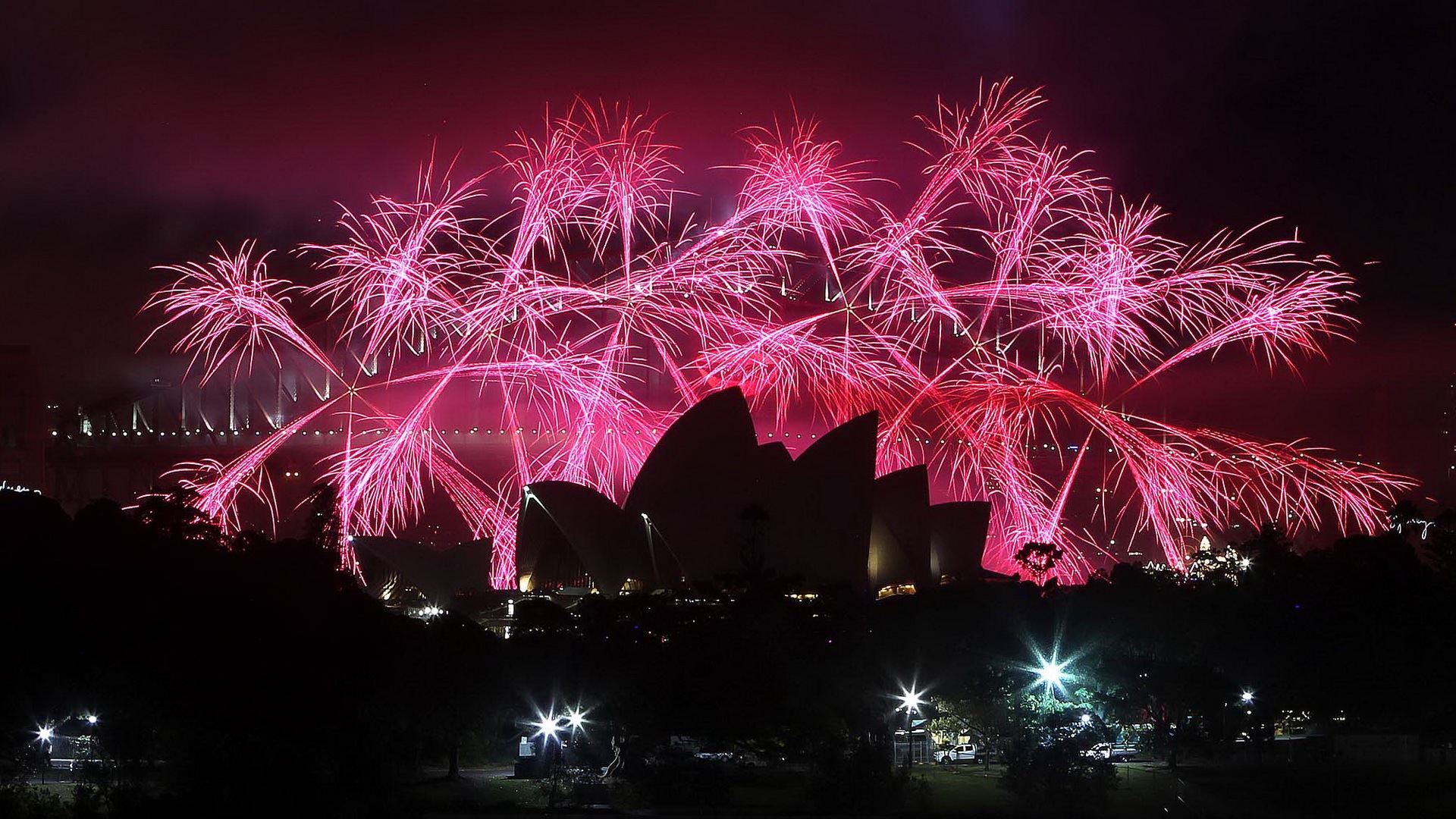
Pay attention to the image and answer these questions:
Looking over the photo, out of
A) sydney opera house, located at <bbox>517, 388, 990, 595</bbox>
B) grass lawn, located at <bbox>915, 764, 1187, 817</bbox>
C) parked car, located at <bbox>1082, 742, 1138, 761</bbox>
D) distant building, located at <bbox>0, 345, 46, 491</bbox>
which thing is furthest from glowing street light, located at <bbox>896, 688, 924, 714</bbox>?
distant building, located at <bbox>0, 345, 46, 491</bbox>

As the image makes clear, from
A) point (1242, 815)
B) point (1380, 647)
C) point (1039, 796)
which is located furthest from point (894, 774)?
point (1380, 647)

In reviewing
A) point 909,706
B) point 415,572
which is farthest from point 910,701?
point 415,572

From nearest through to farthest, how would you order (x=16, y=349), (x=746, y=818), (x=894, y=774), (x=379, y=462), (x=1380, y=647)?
1. (x=746, y=818)
2. (x=894, y=774)
3. (x=1380, y=647)
4. (x=379, y=462)
5. (x=16, y=349)

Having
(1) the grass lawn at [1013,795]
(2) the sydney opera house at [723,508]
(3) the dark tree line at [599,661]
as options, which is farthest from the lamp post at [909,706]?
(2) the sydney opera house at [723,508]

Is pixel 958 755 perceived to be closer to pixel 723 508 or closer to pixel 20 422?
pixel 723 508

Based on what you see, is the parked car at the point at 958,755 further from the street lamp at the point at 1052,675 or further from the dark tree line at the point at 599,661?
the street lamp at the point at 1052,675

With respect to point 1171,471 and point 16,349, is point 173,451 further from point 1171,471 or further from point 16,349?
point 1171,471
